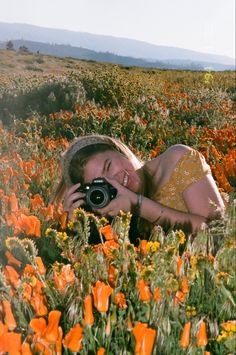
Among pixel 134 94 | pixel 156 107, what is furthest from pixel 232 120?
pixel 134 94

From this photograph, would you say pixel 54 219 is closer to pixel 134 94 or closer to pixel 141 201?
pixel 141 201

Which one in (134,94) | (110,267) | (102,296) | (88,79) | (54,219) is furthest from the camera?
(88,79)

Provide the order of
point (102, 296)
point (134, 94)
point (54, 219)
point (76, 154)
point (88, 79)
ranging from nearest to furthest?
point (102, 296) → point (54, 219) → point (76, 154) → point (134, 94) → point (88, 79)

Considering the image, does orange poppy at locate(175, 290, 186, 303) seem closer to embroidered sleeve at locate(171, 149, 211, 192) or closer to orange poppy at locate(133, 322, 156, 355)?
orange poppy at locate(133, 322, 156, 355)

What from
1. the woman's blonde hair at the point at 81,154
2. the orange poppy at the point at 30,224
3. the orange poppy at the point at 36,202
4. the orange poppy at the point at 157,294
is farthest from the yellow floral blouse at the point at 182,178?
the orange poppy at the point at 157,294

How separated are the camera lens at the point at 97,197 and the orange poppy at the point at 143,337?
117 centimetres

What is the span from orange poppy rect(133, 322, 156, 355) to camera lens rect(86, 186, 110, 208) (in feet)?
3.85

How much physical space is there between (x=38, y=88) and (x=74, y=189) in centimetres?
849

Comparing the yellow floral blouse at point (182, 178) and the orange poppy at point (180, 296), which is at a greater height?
the yellow floral blouse at point (182, 178)

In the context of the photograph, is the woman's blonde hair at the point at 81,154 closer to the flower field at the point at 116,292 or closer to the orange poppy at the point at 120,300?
the flower field at the point at 116,292

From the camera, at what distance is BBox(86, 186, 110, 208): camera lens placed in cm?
Answer: 242

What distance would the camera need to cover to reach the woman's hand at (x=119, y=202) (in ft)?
8.04

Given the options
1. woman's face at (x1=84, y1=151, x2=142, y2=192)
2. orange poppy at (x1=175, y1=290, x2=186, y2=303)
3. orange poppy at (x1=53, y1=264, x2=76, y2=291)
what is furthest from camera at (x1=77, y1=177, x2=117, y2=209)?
orange poppy at (x1=175, y1=290, x2=186, y2=303)

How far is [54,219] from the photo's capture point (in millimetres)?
2557
